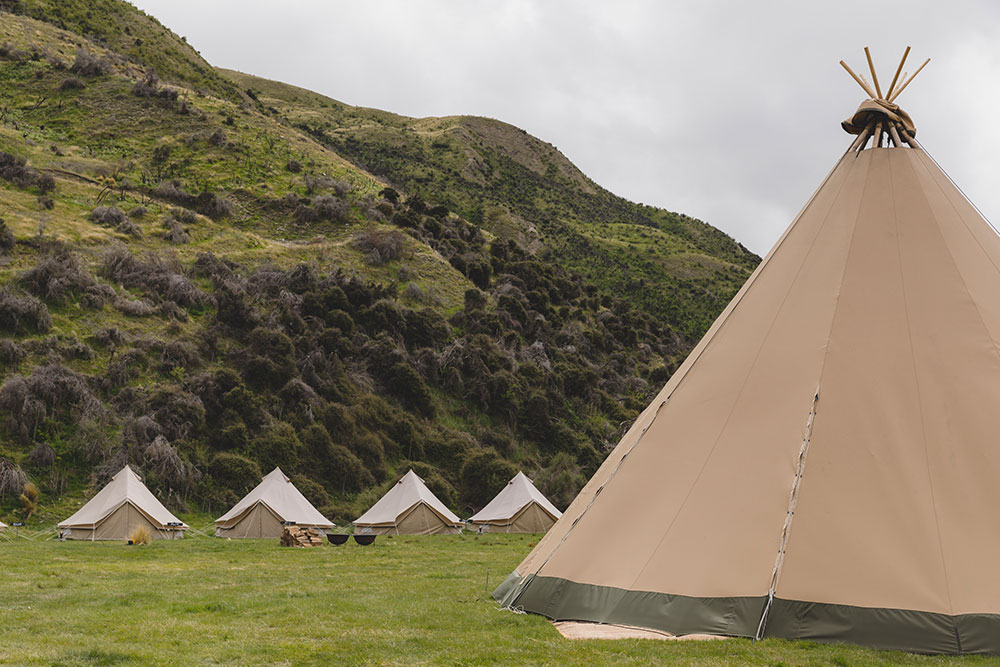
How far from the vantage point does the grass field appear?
24.7 ft

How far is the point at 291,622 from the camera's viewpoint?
9.80 metres

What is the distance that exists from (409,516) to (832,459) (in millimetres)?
23294

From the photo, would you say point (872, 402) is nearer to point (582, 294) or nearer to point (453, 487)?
point (453, 487)

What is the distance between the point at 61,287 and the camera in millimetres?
38344

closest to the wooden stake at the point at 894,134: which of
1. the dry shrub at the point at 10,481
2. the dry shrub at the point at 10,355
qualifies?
the dry shrub at the point at 10,481

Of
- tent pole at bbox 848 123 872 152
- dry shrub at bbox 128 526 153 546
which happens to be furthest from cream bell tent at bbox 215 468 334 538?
tent pole at bbox 848 123 872 152

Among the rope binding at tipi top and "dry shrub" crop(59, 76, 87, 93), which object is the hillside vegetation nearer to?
"dry shrub" crop(59, 76, 87, 93)

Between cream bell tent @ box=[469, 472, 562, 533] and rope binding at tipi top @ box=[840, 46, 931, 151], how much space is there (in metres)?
22.4

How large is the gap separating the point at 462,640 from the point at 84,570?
10.5 meters

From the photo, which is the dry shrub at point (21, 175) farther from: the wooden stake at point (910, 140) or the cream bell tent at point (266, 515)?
the wooden stake at point (910, 140)

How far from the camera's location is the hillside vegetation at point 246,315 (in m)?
33.7

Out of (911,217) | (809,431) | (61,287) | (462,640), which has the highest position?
(61,287)

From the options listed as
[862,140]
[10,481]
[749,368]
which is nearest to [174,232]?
[10,481]

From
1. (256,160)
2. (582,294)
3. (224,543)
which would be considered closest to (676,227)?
(582,294)
